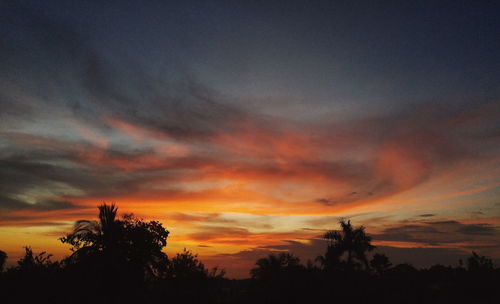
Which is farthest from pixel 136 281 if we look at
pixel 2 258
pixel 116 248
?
pixel 2 258

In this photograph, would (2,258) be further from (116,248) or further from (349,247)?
(349,247)

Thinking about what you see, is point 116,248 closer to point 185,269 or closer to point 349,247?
point 185,269

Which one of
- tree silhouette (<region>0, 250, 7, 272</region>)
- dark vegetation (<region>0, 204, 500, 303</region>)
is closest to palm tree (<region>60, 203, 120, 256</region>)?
dark vegetation (<region>0, 204, 500, 303</region>)

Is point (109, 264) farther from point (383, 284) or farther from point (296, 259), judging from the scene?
point (296, 259)

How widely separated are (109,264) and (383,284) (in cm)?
2478

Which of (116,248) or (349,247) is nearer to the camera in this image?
(116,248)

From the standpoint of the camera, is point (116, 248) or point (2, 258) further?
point (2, 258)

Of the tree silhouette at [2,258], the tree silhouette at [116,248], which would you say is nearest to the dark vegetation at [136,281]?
the tree silhouette at [116,248]

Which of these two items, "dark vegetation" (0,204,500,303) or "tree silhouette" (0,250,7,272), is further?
"tree silhouette" (0,250,7,272)

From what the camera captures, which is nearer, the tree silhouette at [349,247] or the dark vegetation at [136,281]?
the dark vegetation at [136,281]

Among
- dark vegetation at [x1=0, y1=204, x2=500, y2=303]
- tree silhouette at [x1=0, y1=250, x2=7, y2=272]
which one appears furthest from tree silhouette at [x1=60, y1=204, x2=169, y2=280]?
tree silhouette at [x1=0, y1=250, x2=7, y2=272]

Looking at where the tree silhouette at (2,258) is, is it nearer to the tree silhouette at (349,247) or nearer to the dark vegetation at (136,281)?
the dark vegetation at (136,281)

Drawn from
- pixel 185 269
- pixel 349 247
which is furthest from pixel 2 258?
pixel 349 247

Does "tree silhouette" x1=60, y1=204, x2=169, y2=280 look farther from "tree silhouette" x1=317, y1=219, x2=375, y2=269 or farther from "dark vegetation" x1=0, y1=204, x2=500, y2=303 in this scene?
"tree silhouette" x1=317, y1=219, x2=375, y2=269
